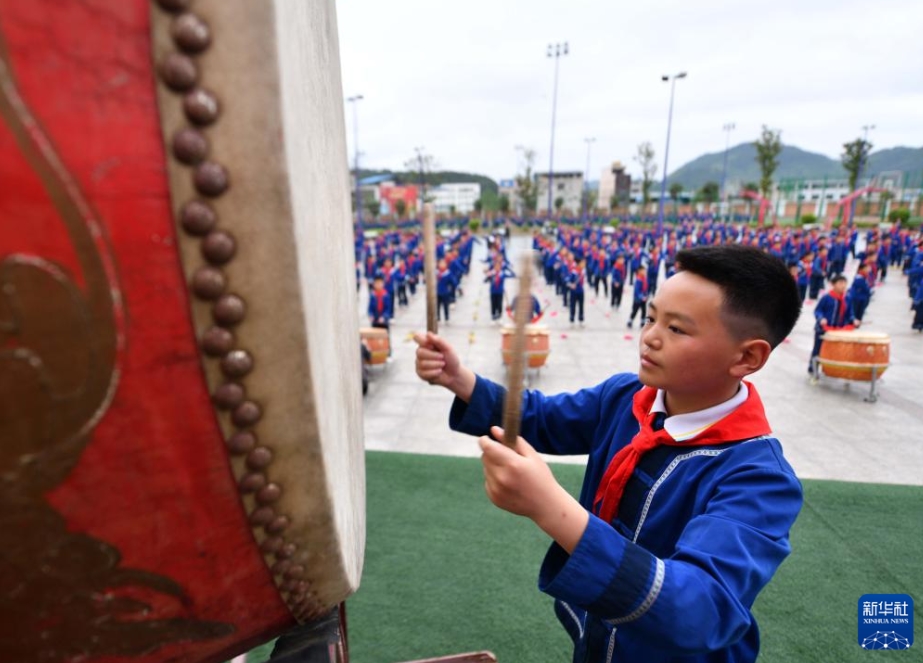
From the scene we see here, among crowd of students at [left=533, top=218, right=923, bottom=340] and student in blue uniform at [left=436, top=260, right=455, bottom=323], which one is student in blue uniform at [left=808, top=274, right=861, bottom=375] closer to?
crowd of students at [left=533, top=218, right=923, bottom=340]

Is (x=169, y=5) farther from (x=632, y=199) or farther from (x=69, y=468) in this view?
(x=632, y=199)

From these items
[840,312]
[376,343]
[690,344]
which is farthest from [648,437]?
[840,312]

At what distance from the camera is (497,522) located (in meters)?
3.68

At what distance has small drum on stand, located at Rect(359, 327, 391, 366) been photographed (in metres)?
7.25

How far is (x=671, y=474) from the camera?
1242mm

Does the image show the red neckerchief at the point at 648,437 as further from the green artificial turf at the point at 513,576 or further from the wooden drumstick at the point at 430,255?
the green artificial turf at the point at 513,576

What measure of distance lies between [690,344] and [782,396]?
6.48 meters

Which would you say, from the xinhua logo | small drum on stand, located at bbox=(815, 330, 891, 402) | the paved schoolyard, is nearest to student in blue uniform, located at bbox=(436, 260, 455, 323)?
the paved schoolyard

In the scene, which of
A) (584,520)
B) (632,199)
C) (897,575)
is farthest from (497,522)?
(632,199)

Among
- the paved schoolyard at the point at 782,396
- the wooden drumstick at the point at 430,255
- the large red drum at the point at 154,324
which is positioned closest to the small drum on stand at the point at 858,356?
the paved schoolyard at the point at 782,396

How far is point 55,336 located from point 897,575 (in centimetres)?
424

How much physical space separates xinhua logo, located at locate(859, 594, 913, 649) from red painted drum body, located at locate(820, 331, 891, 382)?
13.7 ft

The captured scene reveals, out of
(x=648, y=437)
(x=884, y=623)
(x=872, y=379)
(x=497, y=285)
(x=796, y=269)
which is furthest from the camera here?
(x=796, y=269)

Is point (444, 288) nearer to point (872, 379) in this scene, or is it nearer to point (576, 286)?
point (576, 286)
